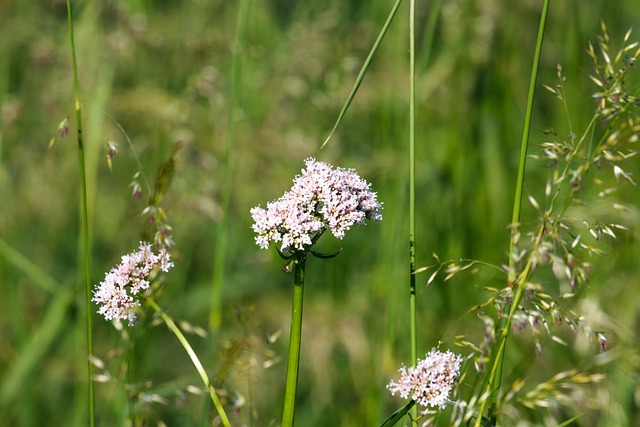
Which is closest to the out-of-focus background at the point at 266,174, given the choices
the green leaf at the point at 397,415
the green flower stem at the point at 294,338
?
the green leaf at the point at 397,415

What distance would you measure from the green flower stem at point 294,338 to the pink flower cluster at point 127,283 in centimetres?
24

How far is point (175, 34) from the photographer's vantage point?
11.8ft

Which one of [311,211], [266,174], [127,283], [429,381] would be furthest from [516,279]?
[266,174]

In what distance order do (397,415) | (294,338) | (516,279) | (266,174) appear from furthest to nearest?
(266,174)
(516,279)
(397,415)
(294,338)

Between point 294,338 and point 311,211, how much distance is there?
187 millimetres

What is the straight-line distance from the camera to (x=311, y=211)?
124 centimetres

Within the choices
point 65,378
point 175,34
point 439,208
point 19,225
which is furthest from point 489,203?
point 19,225

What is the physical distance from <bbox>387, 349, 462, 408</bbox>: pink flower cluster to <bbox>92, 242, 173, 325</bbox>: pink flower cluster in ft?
1.34

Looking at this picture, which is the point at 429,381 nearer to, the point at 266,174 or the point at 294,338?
the point at 294,338

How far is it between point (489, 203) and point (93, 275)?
5.29ft

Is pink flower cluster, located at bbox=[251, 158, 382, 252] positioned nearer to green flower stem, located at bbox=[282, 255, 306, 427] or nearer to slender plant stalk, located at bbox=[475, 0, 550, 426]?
green flower stem, located at bbox=[282, 255, 306, 427]

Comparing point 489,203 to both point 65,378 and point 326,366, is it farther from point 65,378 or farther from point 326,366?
point 65,378

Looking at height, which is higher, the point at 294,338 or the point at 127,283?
the point at 127,283

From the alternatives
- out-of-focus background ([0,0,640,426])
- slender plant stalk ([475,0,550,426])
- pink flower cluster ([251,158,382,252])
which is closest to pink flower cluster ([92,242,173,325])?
pink flower cluster ([251,158,382,252])
